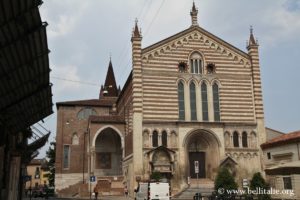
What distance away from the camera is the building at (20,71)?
8.66 metres

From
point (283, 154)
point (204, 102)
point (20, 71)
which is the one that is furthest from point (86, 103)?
point (20, 71)

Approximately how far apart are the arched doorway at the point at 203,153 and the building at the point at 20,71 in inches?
755

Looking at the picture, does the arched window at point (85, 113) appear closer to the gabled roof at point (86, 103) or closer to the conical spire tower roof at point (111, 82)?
the gabled roof at point (86, 103)

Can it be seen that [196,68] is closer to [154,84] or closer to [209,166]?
[154,84]

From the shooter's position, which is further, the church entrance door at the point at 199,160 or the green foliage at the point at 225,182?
the church entrance door at the point at 199,160

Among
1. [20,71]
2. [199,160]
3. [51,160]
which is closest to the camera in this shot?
[20,71]

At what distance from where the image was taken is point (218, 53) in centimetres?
3722

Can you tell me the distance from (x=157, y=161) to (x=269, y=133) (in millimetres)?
11839

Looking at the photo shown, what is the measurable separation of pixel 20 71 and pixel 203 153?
26.6 meters

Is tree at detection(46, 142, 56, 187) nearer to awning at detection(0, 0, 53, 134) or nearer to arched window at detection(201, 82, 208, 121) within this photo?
arched window at detection(201, 82, 208, 121)

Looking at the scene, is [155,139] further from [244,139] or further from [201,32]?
[201,32]

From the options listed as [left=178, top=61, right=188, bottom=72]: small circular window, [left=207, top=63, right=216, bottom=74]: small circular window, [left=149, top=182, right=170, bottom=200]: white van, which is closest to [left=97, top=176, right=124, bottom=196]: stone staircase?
[left=178, top=61, right=188, bottom=72]: small circular window

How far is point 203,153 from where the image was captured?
117 feet

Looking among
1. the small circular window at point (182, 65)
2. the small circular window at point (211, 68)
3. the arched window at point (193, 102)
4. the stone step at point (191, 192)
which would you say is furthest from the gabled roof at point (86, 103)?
the stone step at point (191, 192)
